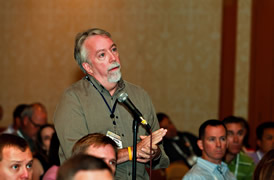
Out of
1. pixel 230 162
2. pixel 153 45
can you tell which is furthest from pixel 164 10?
pixel 230 162

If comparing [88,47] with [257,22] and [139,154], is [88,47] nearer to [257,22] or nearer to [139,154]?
[139,154]

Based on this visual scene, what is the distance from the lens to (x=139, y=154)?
2492 millimetres

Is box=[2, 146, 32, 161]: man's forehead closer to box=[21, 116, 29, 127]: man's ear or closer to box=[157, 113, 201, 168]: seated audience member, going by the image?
box=[21, 116, 29, 127]: man's ear

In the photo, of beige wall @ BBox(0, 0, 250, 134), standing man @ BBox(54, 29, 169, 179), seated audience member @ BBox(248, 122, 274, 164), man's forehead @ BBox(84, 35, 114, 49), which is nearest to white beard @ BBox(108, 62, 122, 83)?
standing man @ BBox(54, 29, 169, 179)

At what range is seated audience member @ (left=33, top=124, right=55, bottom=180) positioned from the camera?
397 cm

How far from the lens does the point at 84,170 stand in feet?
5.04

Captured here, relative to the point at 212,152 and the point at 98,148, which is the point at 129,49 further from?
the point at 98,148

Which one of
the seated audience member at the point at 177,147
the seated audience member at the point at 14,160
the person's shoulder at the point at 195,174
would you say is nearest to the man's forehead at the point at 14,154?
the seated audience member at the point at 14,160

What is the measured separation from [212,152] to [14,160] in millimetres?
1540

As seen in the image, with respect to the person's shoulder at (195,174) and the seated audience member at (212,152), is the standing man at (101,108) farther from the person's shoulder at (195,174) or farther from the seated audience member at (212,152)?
the seated audience member at (212,152)

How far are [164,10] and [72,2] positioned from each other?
1.30 m

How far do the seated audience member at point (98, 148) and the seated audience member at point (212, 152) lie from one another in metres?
1.18

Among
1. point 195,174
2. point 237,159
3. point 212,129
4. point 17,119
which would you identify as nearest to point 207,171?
point 195,174

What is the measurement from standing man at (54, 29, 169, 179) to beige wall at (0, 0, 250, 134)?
12.1 ft
